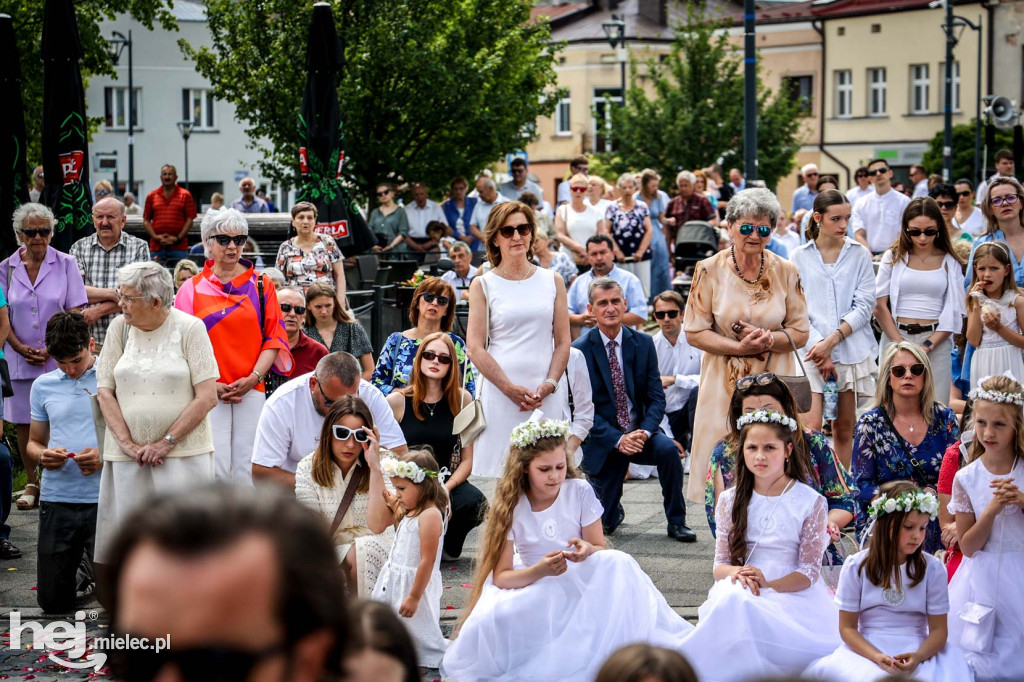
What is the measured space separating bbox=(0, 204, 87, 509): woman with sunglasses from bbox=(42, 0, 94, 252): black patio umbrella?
1.95 meters

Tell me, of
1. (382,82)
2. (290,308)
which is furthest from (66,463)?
(382,82)

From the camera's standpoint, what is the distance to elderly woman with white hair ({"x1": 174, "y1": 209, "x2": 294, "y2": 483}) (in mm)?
8305

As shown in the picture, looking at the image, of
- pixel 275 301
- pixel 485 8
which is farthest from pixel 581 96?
pixel 275 301

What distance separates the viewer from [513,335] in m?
8.08

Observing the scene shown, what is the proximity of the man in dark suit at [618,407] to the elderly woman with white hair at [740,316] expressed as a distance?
42.8 inches

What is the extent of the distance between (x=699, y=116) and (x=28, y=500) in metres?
36.2

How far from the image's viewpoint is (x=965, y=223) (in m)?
17.3

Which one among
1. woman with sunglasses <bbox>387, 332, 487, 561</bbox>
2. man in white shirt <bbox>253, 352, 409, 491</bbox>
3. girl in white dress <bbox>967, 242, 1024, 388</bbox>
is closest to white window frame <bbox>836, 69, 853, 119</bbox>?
girl in white dress <bbox>967, 242, 1024, 388</bbox>

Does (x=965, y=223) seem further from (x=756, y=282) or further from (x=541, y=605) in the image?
(x=541, y=605)

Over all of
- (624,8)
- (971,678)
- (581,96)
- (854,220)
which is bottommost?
(971,678)

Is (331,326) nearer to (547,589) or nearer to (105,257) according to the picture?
(105,257)

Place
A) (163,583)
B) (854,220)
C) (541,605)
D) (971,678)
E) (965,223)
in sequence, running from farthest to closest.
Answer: (965,223) < (854,220) < (541,605) < (971,678) < (163,583)

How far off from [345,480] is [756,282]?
2.56 m

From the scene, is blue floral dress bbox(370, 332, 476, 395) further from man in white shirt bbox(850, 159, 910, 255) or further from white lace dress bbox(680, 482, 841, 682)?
man in white shirt bbox(850, 159, 910, 255)
